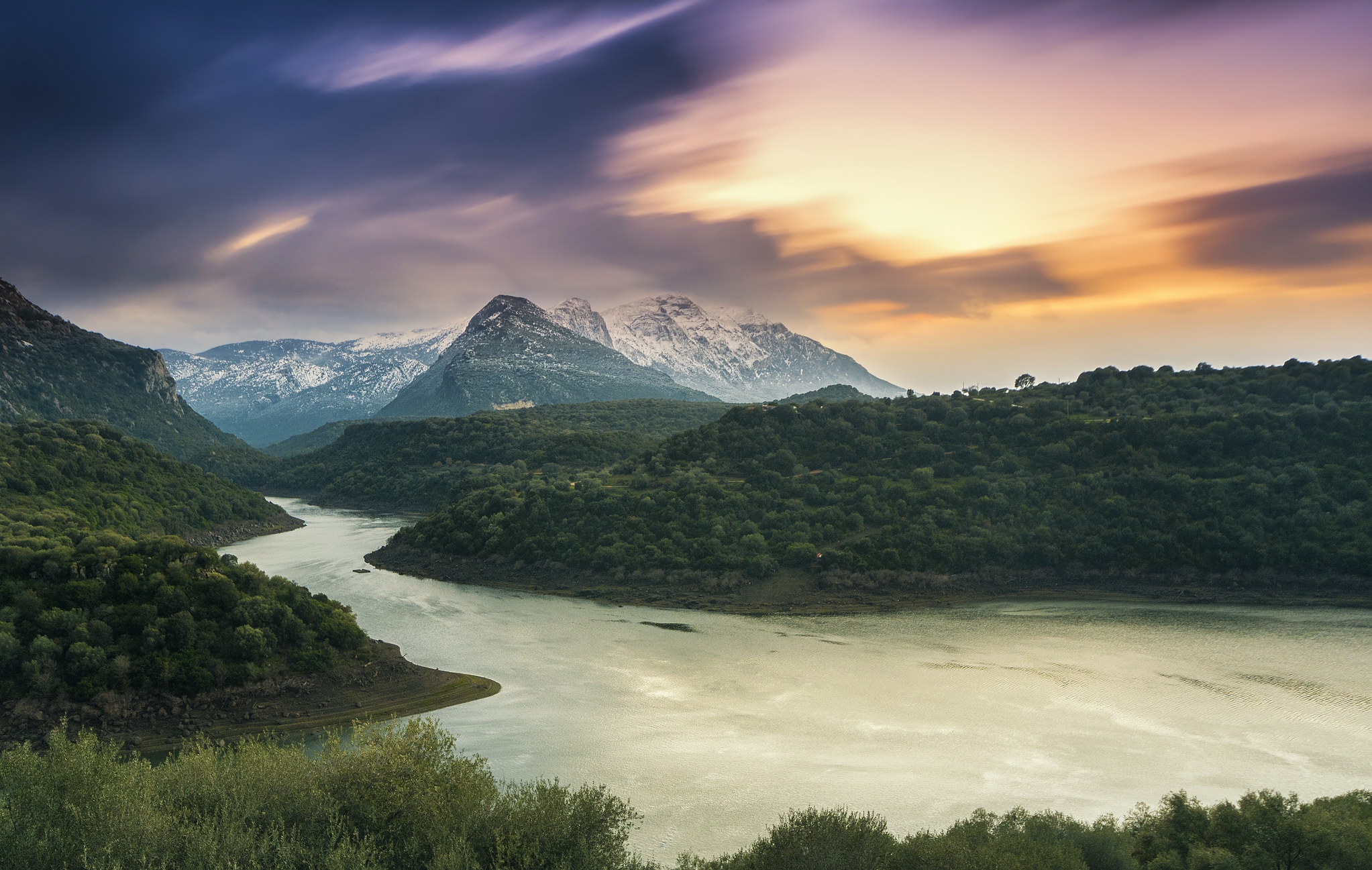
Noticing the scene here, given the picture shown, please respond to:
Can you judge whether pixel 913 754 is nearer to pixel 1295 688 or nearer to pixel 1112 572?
pixel 1295 688

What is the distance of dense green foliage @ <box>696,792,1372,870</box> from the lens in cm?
2219

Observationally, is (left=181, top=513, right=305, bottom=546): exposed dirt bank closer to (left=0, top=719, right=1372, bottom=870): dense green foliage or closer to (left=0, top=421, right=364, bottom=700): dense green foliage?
(left=0, top=421, right=364, bottom=700): dense green foliage

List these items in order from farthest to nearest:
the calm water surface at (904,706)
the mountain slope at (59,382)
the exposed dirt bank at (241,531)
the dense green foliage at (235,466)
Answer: the dense green foliage at (235,466)
the mountain slope at (59,382)
the exposed dirt bank at (241,531)
the calm water surface at (904,706)

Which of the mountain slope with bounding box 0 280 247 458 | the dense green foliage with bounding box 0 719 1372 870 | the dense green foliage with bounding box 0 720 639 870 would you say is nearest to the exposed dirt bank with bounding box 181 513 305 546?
the mountain slope with bounding box 0 280 247 458

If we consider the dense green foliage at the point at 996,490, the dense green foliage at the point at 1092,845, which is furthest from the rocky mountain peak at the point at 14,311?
the dense green foliage at the point at 1092,845

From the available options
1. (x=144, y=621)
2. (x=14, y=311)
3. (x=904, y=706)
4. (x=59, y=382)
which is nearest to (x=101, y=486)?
(x=144, y=621)

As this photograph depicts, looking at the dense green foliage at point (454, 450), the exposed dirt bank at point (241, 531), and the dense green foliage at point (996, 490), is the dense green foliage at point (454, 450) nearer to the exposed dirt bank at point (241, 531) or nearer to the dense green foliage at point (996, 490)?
the exposed dirt bank at point (241, 531)

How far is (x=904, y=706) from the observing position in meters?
46.0

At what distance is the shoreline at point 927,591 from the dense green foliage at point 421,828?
46565mm

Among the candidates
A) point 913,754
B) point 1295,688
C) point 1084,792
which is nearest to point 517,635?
point 913,754

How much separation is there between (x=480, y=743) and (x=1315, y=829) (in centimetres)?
3305

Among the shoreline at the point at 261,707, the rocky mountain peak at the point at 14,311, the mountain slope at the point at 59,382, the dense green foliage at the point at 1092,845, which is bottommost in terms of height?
the shoreline at the point at 261,707

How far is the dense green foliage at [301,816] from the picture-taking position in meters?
18.6

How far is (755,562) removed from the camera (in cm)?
7731
